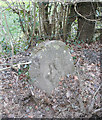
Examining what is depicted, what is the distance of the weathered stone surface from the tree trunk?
1.65m

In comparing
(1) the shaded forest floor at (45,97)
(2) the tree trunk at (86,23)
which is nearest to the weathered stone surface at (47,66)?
(1) the shaded forest floor at (45,97)

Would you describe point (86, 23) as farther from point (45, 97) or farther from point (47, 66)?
point (45, 97)

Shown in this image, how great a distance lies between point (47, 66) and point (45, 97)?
2.20ft

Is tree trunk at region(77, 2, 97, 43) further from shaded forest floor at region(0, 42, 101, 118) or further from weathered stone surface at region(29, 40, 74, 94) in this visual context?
weathered stone surface at region(29, 40, 74, 94)

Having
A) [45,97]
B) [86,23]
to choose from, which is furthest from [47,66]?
[86,23]

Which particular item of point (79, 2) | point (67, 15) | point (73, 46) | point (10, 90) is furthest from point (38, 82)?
point (79, 2)

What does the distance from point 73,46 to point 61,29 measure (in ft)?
2.22

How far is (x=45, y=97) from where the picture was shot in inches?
111

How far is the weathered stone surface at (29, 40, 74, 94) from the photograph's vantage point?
9.61 feet

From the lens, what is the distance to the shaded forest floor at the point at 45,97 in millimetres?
2617

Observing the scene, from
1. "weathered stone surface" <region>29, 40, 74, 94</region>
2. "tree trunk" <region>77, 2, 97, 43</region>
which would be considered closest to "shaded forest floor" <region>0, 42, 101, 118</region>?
"weathered stone surface" <region>29, 40, 74, 94</region>

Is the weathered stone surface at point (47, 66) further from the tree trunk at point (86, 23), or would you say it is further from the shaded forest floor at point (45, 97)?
the tree trunk at point (86, 23)

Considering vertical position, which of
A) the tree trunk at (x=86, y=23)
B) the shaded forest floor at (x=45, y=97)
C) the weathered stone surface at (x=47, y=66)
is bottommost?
the shaded forest floor at (x=45, y=97)

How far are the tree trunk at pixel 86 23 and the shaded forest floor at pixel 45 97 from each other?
4.92 ft
